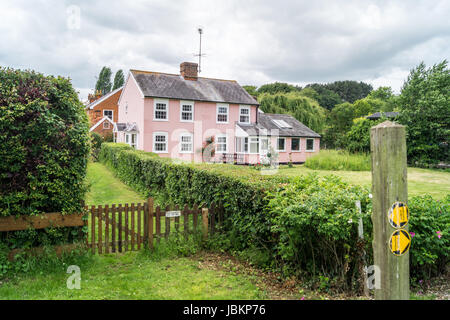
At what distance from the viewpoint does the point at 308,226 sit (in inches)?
181

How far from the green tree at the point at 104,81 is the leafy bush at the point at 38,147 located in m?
74.1

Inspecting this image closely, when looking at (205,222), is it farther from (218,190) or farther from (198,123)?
(198,123)

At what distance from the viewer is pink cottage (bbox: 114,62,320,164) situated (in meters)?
26.6

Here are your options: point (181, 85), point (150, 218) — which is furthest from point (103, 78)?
point (150, 218)

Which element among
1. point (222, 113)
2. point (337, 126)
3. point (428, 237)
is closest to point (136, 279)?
point (428, 237)

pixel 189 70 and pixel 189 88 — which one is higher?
pixel 189 70

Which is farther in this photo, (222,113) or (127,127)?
(222,113)

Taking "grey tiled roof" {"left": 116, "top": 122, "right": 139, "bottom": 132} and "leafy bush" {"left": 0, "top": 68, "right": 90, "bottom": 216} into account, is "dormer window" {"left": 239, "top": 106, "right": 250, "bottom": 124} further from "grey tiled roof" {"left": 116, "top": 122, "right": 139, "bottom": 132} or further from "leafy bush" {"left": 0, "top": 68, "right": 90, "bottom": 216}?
"leafy bush" {"left": 0, "top": 68, "right": 90, "bottom": 216}

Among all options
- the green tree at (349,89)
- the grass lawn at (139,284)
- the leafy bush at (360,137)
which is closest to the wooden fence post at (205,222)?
the grass lawn at (139,284)

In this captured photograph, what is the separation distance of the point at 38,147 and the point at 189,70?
26.1 meters

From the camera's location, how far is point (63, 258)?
5578 millimetres

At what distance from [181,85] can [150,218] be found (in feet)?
77.6

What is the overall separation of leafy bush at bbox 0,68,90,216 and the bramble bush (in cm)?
302
